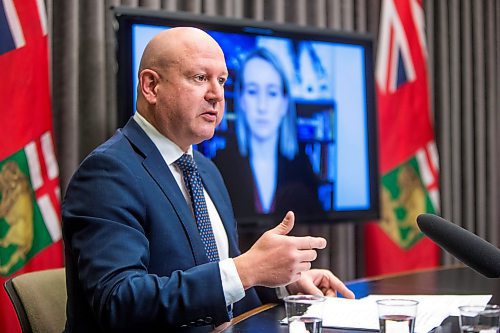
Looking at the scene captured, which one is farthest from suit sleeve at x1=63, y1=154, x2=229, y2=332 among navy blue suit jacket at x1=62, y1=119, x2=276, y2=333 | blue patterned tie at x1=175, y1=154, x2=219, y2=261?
blue patterned tie at x1=175, y1=154, x2=219, y2=261

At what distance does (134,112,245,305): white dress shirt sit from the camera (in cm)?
161

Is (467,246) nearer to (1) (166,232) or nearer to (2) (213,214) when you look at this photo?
(1) (166,232)

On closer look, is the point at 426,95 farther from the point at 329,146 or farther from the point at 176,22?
the point at 176,22

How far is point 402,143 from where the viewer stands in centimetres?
385

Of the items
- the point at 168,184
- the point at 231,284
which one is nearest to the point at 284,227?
the point at 231,284

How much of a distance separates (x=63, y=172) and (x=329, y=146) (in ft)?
4.07

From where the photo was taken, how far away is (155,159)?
75.4 inches

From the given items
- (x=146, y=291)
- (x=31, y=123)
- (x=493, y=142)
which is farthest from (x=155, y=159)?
(x=493, y=142)

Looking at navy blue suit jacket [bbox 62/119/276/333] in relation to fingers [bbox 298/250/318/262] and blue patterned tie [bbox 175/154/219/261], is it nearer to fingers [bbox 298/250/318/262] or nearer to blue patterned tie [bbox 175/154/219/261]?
blue patterned tie [bbox 175/154/219/261]

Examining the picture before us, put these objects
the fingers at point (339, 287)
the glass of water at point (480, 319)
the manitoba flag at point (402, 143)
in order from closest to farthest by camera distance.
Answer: the glass of water at point (480, 319) < the fingers at point (339, 287) < the manitoba flag at point (402, 143)

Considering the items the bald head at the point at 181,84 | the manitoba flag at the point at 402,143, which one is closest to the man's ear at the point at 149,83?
the bald head at the point at 181,84

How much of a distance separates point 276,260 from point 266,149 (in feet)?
5.64

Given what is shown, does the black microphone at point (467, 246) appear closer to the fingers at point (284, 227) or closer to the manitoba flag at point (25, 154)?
the fingers at point (284, 227)

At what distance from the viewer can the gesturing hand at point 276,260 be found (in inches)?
62.7
